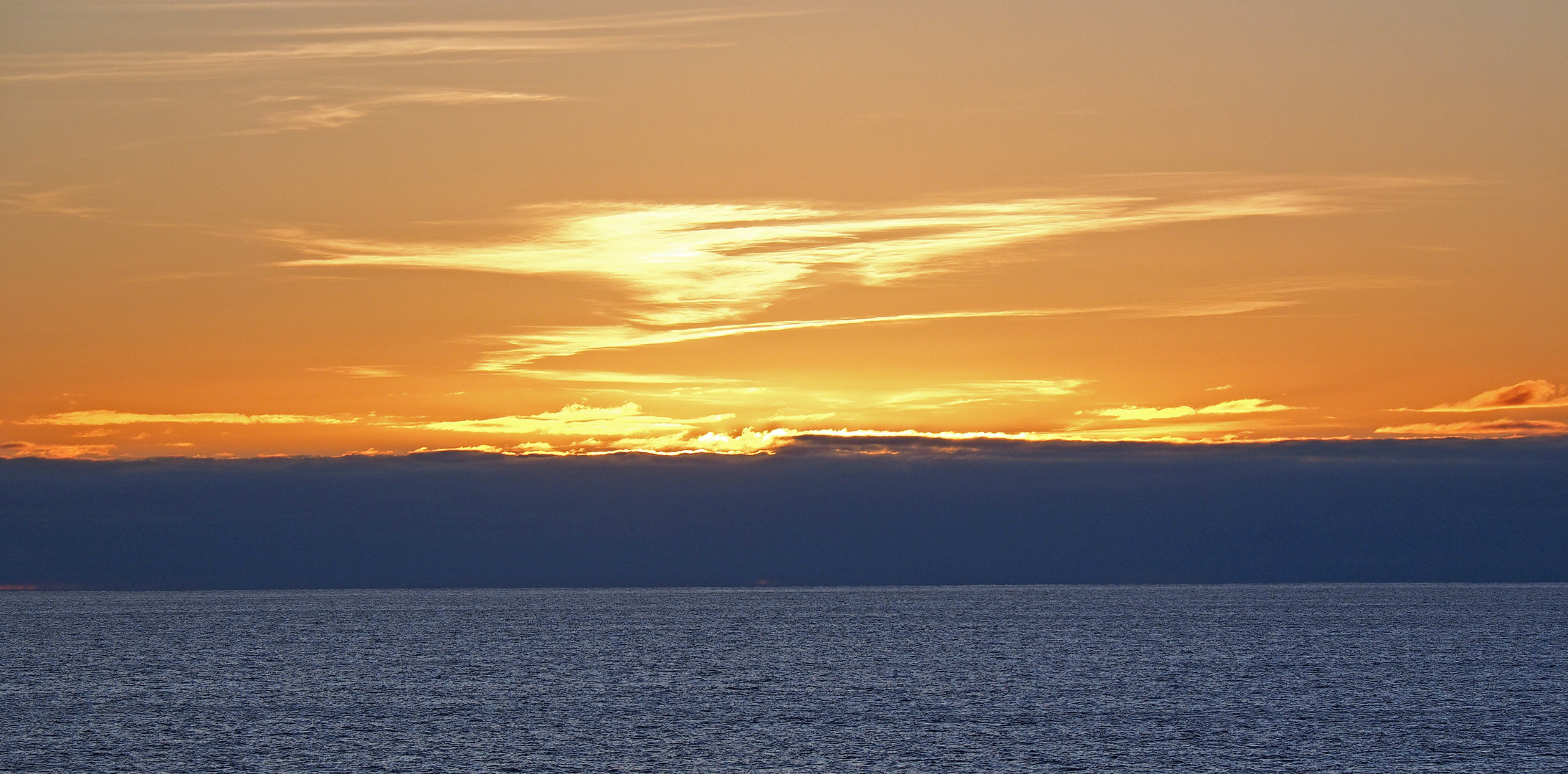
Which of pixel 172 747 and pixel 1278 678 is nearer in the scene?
pixel 172 747

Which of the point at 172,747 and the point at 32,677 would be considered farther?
the point at 32,677

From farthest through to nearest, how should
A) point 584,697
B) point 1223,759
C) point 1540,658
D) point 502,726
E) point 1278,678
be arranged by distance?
1. point 1540,658
2. point 1278,678
3. point 584,697
4. point 502,726
5. point 1223,759

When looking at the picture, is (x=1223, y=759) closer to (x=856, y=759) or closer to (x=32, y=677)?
(x=856, y=759)

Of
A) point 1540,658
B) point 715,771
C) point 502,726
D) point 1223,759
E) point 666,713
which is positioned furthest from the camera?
point 1540,658

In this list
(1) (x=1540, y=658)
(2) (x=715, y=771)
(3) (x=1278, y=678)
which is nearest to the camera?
(2) (x=715, y=771)

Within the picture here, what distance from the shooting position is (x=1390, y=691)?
14175 centimetres

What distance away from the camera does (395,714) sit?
12250cm

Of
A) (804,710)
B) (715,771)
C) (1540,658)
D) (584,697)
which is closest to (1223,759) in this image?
(715,771)

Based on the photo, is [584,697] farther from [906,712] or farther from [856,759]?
[856,759]

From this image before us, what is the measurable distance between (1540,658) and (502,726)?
459ft

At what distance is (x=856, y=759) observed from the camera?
93.0 m

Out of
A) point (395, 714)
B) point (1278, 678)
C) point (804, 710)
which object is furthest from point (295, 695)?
point (1278, 678)

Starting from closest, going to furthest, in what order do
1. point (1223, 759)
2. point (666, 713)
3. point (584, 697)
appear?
Answer: point (1223, 759)
point (666, 713)
point (584, 697)

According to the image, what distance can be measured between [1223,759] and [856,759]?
22.8m
